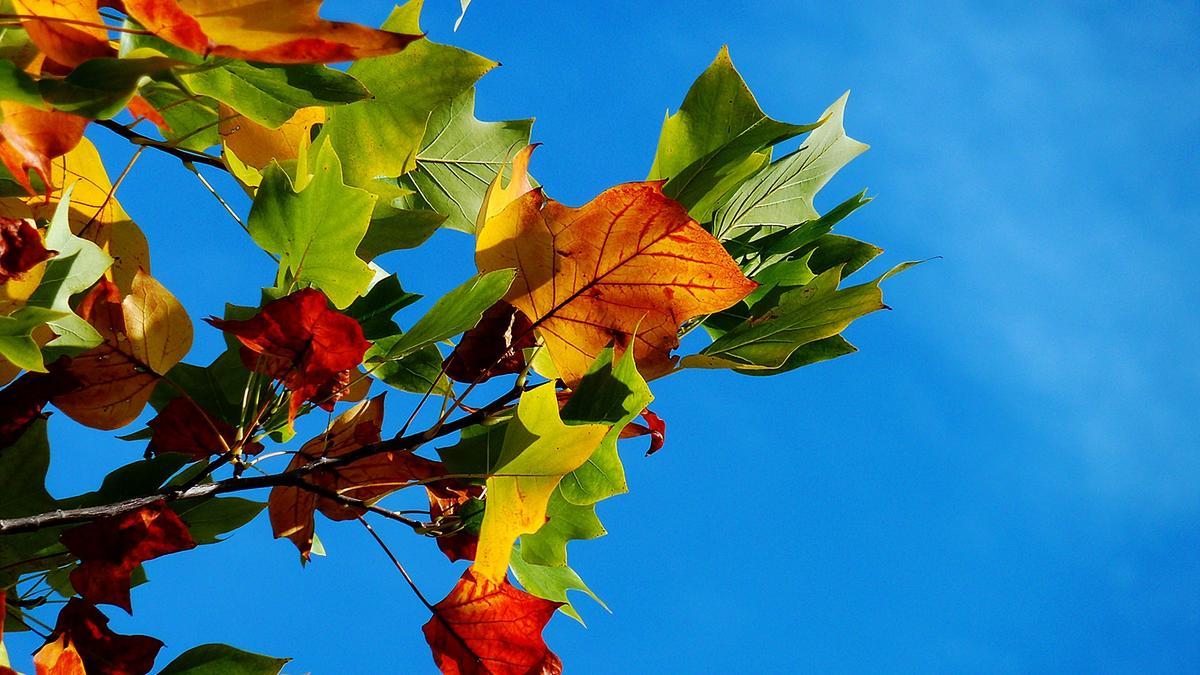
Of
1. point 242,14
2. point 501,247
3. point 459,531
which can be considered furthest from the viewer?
point 459,531

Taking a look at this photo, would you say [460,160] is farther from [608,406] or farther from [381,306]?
[608,406]

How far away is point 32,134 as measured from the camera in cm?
39

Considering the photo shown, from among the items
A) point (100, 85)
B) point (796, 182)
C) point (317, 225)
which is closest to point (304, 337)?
point (317, 225)

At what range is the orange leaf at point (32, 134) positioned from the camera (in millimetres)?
386

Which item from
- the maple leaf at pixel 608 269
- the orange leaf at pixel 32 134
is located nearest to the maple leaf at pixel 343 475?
the maple leaf at pixel 608 269

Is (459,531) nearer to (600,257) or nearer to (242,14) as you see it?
(600,257)

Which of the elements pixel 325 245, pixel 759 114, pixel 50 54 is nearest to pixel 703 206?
pixel 759 114

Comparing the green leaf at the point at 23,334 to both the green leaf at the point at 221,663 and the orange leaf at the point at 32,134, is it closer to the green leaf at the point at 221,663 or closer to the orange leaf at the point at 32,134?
the orange leaf at the point at 32,134

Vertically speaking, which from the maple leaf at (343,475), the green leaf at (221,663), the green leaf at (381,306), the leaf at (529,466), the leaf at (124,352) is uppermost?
the green leaf at (381,306)

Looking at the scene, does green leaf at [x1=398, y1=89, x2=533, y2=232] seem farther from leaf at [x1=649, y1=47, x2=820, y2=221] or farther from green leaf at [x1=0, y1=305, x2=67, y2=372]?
green leaf at [x1=0, y1=305, x2=67, y2=372]

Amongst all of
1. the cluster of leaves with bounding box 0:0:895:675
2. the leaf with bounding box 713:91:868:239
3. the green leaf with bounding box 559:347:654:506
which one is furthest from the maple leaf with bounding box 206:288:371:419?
the leaf with bounding box 713:91:868:239

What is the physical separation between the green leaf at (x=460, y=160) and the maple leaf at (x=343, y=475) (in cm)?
12

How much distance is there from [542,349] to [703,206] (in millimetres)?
112

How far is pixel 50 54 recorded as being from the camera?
0.38 m
